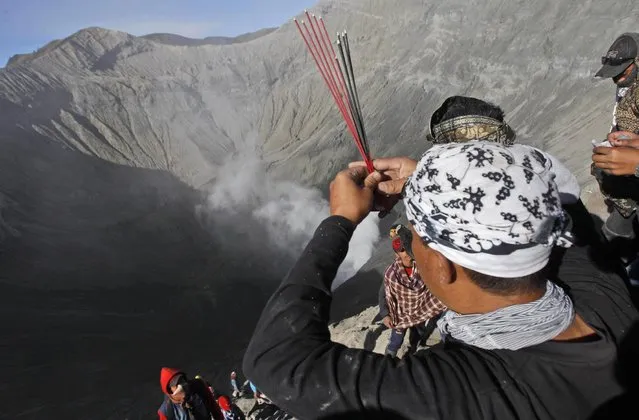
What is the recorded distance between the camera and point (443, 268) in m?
1.22

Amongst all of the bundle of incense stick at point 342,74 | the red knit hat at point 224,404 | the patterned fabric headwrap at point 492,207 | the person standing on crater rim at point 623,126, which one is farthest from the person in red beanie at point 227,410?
the patterned fabric headwrap at point 492,207

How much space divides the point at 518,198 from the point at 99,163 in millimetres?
40006

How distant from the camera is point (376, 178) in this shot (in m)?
1.56

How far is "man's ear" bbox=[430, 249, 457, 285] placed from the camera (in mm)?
1207

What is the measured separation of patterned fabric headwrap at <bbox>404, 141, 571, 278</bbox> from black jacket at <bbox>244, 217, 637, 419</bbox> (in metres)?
0.24

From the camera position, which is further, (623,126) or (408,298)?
(408,298)

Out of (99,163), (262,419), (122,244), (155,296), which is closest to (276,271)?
(155,296)

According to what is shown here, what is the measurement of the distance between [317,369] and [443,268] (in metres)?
0.45

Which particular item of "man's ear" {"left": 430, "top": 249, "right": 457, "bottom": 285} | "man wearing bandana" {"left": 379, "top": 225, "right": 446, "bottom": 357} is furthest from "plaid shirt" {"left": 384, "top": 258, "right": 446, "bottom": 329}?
"man's ear" {"left": 430, "top": 249, "right": 457, "bottom": 285}

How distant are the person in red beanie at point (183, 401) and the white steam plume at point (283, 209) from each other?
18.1 metres

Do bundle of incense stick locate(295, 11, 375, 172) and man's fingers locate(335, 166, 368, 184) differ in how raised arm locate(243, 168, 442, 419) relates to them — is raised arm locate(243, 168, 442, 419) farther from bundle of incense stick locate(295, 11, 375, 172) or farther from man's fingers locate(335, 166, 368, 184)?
bundle of incense stick locate(295, 11, 375, 172)

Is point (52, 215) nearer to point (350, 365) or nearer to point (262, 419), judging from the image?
point (262, 419)

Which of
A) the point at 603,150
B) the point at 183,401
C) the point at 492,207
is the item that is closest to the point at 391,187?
the point at 492,207

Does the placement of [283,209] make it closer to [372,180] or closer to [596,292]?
[372,180]
